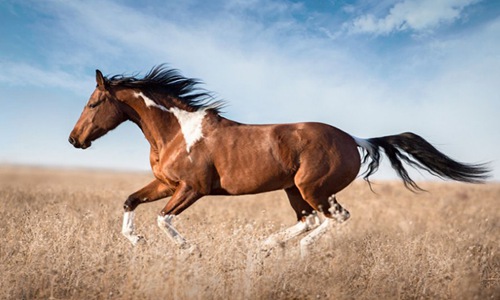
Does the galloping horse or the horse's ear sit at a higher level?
the horse's ear

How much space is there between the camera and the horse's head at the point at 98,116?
20.9 feet

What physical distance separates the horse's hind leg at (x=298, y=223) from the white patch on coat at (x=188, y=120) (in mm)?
1581

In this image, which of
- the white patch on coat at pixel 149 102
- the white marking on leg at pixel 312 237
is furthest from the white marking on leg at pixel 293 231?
the white patch on coat at pixel 149 102

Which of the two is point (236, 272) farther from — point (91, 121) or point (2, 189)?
point (2, 189)

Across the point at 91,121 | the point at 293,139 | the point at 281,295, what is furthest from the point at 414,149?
the point at 91,121

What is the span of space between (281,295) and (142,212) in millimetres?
5688

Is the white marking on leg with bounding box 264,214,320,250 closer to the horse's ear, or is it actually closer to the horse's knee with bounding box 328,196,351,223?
the horse's knee with bounding box 328,196,351,223

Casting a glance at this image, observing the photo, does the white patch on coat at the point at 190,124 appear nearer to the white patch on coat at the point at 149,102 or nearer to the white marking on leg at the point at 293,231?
the white patch on coat at the point at 149,102

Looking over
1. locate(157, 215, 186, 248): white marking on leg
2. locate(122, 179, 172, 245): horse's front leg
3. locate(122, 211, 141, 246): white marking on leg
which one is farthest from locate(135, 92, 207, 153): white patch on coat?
locate(122, 211, 141, 246): white marking on leg

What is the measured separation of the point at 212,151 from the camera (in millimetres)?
5938

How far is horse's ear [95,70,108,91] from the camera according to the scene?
6.35 meters

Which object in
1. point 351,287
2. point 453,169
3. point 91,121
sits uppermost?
point 91,121

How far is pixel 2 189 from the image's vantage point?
11.6 meters

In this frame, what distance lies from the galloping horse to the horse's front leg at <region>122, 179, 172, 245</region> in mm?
13
